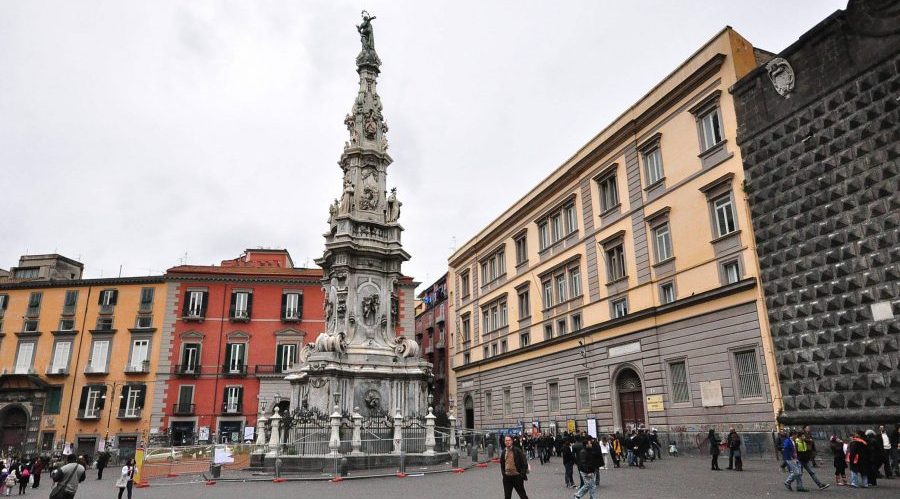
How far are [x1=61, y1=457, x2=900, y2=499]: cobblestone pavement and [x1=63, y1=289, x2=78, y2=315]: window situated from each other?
1261 inches

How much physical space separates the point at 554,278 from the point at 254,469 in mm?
20272

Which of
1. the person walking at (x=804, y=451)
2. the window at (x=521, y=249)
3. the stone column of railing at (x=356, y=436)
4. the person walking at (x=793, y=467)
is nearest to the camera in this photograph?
the person walking at (x=793, y=467)

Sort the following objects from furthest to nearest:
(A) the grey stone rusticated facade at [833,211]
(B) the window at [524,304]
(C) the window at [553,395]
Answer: (B) the window at [524,304]
(C) the window at [553,395]
(A) the grey stone rusticated facade at [833,211]

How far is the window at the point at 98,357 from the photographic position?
43.4 m

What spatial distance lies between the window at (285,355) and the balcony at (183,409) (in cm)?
647

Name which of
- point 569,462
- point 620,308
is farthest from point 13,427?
point 569,462

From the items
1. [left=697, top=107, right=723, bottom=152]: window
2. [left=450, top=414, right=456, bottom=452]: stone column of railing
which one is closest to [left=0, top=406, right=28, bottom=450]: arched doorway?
[left=450, top=414, right=456, bottom=452]: stone column of railing

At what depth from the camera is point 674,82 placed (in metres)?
25.7

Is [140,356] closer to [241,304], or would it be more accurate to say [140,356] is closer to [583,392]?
[241,304]

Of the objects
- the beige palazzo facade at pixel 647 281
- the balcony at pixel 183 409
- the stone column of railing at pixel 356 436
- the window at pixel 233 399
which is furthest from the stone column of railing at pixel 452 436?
the balcony at pixel 183 409

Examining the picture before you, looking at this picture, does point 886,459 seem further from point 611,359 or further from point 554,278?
point 554,278

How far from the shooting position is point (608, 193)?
3047 centimetres

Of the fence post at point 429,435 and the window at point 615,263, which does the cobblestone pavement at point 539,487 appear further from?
the window at point 615,263

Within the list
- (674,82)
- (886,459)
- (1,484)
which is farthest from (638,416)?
(1,484)
